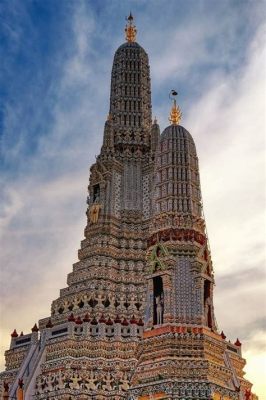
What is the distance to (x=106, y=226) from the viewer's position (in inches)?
2203

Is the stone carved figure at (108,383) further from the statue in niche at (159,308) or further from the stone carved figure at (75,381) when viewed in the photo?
the statue in niche at (159,308)

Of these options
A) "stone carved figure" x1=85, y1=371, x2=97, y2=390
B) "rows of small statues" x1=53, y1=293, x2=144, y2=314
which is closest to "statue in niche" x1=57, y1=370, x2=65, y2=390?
"stone carved figure" x1=85, y1=371, x2=97, y2=390

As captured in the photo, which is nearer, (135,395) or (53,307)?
(135,395)

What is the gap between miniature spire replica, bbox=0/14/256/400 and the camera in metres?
35.0

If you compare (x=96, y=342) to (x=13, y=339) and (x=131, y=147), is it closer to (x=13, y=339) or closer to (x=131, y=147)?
(x=13, y=339)

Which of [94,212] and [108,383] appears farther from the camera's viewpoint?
[94,212]

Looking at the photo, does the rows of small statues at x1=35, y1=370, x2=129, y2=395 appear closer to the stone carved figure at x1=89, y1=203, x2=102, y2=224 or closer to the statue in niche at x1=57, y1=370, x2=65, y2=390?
the statue in niche at x1=57, y1=370, x2=65, y2=390

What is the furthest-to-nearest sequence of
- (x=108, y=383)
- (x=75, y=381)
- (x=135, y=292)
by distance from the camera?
(x=135, y=292) → (x=108, y=383) → (x=75, y=381)

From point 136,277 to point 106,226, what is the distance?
5.45m

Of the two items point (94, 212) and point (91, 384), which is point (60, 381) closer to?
point (91, 384)

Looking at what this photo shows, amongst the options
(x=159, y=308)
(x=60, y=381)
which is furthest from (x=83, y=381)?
(x=159, y=308)

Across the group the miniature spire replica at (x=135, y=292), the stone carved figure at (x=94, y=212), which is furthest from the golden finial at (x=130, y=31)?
the stone carved figure at (x=94, y=212)

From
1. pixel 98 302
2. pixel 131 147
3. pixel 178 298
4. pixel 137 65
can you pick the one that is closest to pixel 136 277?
pixel 98 302

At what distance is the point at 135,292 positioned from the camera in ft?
170
